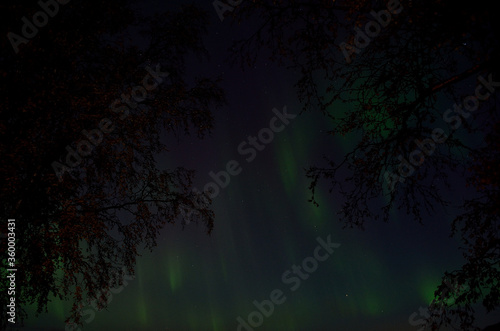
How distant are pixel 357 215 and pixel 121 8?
24.8 feet

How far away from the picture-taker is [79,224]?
20.7ft

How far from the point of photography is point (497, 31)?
5.16 meters

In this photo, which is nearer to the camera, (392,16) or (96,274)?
(392,16)

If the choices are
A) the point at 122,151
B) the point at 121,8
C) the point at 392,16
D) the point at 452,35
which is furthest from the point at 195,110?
the point at 452,35

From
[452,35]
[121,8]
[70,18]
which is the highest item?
[121,8]

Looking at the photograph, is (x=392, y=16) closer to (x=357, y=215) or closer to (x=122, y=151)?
(x=357, y=215)

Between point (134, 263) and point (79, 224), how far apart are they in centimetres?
226

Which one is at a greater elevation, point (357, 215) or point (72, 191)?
point (72, 191)

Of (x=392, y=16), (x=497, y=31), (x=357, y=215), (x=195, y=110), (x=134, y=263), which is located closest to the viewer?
(x=497, y=31)

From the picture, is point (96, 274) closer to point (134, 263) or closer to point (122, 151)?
point (134, 263)

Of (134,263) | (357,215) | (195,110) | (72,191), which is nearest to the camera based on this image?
(72,191)

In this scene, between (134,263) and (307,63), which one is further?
(134,263)

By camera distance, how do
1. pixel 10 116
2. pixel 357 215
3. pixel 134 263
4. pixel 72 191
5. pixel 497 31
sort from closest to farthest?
pixel 497 31 < pixel 10 116 < pixel 72 191 < pixel 357 215 < pixel 134 263

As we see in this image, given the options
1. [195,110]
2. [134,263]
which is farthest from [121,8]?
[134,263]
